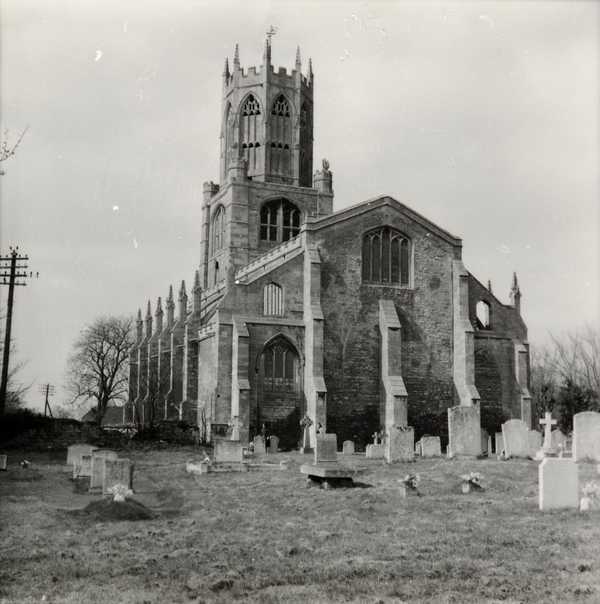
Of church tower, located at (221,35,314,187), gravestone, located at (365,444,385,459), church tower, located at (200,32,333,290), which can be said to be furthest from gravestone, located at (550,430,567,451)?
church tower, located at (221,35,314,187)

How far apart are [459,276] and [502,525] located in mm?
29154

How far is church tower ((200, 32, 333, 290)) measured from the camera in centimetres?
5569

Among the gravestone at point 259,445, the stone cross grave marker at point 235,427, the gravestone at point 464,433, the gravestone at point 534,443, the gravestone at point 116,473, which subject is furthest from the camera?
the stone cross grave marker at point 235,427

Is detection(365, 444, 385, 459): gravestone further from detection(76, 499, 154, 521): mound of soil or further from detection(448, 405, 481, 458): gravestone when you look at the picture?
detection(76, 499, 154, 521): mound of soil

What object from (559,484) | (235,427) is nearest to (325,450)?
(559,484)

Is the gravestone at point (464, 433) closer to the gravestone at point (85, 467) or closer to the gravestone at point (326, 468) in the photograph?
the gravestone at point (326, 468)

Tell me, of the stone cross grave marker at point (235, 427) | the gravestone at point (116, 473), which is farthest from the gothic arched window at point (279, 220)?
the gravestone at point (116, 473)

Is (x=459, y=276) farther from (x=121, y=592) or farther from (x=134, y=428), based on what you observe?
(x=121, y=592)

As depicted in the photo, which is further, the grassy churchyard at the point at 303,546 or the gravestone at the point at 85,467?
the gravestone at the point at 85,467

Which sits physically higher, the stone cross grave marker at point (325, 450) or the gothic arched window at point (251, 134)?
the gothic arched window at point (251, 134)

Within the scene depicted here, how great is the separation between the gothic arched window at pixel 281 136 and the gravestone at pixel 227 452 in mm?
36062

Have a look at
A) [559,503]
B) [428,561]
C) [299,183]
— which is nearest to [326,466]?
[559,503]

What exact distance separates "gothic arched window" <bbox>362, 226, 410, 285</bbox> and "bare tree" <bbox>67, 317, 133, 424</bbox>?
28.6m

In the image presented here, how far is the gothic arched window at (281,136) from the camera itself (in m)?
57.7
